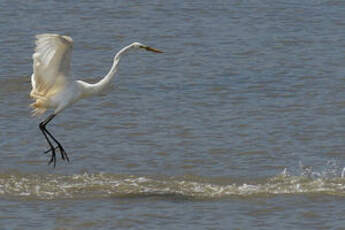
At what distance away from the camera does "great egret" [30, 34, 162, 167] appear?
10.0 m

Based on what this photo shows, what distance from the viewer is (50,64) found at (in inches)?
406

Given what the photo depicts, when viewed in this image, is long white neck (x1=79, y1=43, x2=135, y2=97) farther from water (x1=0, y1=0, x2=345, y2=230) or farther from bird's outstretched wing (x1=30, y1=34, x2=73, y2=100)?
water (x1=0, y1=0, x2=345, y2=230)

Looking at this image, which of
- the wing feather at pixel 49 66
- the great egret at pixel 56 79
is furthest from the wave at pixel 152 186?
the wing feather at pixel 49 66

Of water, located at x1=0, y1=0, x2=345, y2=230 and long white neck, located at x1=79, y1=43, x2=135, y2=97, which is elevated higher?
long white neck, located at x1=79, y1=43, x2=135, y2=97

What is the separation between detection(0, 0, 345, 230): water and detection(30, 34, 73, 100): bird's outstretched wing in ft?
3.02

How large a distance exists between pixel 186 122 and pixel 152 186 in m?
2.12

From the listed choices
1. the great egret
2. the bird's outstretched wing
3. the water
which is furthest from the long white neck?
the water

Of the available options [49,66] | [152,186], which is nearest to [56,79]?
[49,66]

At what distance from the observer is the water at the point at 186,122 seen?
9.92 m

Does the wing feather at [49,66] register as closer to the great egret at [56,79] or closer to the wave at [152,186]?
the great egret at [56,79]

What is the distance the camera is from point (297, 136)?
475 inches

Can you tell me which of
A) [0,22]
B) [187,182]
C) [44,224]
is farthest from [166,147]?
[0,22]

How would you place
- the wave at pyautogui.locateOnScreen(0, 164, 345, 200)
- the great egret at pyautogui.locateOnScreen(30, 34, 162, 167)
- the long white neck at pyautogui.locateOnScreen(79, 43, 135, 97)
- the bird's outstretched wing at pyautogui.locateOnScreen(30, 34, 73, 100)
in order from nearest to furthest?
the bird's outstretched wing at pyautogui.locateOnScreen(30, 34, 73, 100) → the great egret at pyautogui.locateOnScreen(30, 34, 162, 167) → the wave at pyautogui.locateOnScreen(0, 164, 345, 200) → the long white neck at pyautogui.locateOnScreen(79, 43, 135, 97)

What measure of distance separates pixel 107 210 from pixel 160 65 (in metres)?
5.45
